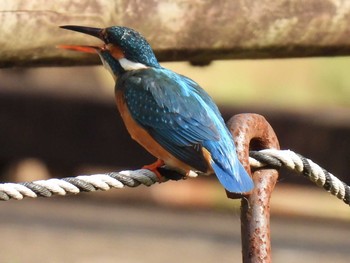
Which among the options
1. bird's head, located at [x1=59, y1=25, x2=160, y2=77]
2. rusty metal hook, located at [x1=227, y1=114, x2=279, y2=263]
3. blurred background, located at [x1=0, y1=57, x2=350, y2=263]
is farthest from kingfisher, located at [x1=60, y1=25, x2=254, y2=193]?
blurred background, located at [x1=0, y1=57, x2=350, y2=263]

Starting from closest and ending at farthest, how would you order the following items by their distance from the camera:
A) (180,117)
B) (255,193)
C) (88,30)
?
(255,193) < (180,117) < (88,30)

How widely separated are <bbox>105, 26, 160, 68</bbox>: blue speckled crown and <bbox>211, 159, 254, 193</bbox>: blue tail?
28.7 inches

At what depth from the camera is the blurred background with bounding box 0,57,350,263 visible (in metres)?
8.20

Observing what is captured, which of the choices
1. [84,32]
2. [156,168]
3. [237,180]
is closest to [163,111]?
[156,168]

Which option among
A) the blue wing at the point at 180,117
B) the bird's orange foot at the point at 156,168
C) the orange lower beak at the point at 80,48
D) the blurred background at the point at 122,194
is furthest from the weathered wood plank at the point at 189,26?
the blurred background at the point at 122,194

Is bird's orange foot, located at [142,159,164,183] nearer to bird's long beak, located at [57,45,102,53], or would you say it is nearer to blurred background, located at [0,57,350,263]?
bird's long beak, located at [57,45,102,53]

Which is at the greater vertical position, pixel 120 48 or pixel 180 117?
pixel 120 48

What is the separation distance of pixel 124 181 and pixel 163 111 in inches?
31.5

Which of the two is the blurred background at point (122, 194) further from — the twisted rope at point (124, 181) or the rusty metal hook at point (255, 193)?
the rusty metal hook at point (255, 193)

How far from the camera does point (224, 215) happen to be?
31.1 ft

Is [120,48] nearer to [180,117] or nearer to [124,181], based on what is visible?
[180,117]

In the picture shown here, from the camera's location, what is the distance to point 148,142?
4.34 meters

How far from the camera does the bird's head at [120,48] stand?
449cm

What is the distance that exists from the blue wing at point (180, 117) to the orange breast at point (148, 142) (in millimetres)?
24
